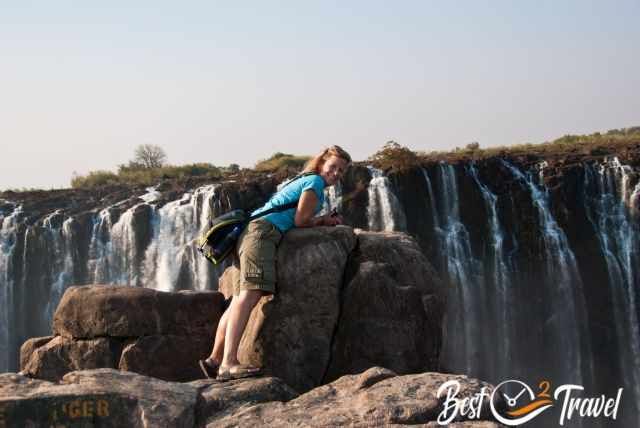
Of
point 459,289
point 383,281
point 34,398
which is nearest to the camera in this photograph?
point 34,398

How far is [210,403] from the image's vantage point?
6.63 m

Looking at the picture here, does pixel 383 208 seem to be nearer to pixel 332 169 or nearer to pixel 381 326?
pixel 381 326

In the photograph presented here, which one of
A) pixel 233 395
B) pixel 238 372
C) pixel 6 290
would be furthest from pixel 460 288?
pixel 233 395

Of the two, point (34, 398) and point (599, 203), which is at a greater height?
point (599, 203)

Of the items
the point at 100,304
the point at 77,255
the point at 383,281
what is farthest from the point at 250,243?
the point at 77,255

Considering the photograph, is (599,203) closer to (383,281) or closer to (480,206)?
(480,206)

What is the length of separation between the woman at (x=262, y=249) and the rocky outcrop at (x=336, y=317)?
29 centimetres


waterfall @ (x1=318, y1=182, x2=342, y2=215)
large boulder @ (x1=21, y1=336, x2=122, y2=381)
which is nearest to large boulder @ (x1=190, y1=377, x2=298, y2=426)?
large boulder @ (x1=21, y1=336, x2=122, y2=381)

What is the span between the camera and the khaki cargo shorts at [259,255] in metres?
8.00

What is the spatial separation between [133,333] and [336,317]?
88.3 inches

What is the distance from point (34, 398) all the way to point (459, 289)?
956 inches

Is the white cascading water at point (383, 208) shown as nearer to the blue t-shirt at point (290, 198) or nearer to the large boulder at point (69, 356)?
the large boulder at point (69, 356)

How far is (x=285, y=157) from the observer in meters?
43.2

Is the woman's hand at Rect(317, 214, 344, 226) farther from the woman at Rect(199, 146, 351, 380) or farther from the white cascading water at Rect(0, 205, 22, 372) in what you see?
the white cascading water at Rect(0, 205, 22, 372)
